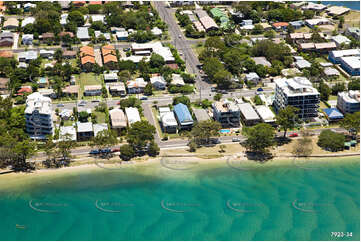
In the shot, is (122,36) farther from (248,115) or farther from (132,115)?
(248,115)

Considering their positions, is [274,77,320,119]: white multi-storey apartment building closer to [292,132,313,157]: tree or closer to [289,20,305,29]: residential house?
[292,132,313,157]: tree

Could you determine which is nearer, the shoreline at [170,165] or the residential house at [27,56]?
the shoreline at [170,165]

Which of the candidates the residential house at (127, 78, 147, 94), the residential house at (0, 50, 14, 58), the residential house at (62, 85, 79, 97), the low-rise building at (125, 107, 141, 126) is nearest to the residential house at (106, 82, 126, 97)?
the residential house at (127, 78, 147, 94)

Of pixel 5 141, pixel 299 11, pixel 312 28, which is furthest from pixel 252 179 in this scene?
pixel 299 11

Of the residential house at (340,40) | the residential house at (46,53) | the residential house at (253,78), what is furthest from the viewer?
the residential house at (340,40)

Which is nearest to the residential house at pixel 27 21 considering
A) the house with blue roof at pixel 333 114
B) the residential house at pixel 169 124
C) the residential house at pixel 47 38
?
the residential house at pixel 47 38

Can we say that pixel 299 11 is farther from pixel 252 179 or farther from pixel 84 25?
pixel 252 179

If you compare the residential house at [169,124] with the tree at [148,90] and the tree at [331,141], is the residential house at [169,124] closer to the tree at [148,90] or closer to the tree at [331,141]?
the tree at [148,90]
